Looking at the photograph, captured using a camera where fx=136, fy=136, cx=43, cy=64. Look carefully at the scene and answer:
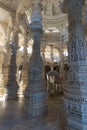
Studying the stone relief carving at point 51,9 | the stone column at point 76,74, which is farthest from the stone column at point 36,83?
the stone relief carving at point 51,9

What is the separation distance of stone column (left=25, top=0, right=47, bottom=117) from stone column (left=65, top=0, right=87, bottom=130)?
95.8 inches

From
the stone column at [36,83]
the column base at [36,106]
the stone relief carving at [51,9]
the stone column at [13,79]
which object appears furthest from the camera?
the stone relief carving at [51,9]

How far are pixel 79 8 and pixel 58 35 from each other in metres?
16.0

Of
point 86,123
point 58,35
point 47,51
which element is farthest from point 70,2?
point 47,51

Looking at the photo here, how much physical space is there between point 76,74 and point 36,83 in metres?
2.93

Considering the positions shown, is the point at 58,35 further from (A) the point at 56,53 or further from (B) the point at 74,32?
(B) the point at 74,32

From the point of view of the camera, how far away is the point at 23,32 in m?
16.6

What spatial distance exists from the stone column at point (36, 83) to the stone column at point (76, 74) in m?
2.43

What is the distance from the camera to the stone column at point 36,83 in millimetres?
5926

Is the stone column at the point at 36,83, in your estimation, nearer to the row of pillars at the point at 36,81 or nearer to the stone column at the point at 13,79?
the row of pillars at the point at 36,81

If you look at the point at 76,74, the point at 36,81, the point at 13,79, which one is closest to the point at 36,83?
the point at 36,81

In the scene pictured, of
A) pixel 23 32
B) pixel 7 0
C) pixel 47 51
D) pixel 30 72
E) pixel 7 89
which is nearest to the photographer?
pixel 30 72

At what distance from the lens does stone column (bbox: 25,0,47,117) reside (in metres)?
5.93

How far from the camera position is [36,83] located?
20.2 ft
